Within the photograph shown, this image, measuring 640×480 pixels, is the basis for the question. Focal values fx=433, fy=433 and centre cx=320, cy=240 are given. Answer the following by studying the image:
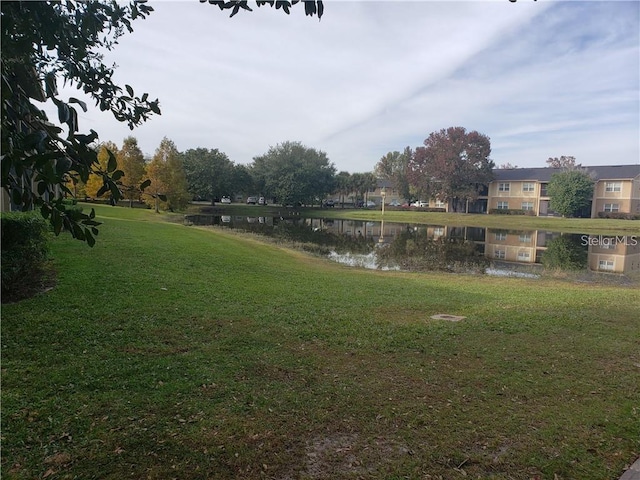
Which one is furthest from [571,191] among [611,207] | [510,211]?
[510,211]

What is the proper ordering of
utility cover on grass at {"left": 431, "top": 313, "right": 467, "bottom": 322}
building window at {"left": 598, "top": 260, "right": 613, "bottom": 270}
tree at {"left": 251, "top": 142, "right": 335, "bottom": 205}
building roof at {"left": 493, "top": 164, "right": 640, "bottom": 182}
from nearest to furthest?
utility cover on grass at {"left": 431, "top": 313, "right": 467, "bottom": 322} → building window at {"left": 598, "top": 260, "right": 613, "bottom": 270} → building roof at {"left": 493, "top": 164, "right": 640, "bottom": 182} → tree at {"left": 251, "top": 142, "right": 335, "bottom": 205}

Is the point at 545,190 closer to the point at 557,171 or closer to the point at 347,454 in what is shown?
the point at 557,171

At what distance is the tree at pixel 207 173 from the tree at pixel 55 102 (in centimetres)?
5921

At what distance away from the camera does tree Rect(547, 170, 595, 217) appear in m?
52.3

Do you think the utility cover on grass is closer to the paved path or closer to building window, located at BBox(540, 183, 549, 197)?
the paved path

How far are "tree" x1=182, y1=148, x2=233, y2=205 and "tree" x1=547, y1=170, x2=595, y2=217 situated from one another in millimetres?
44194

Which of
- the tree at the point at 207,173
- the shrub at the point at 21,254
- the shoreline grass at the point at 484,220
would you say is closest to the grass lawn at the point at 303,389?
the shrub at the point at 21,254

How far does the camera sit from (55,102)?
191 centimetres

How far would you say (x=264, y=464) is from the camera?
3.06 m

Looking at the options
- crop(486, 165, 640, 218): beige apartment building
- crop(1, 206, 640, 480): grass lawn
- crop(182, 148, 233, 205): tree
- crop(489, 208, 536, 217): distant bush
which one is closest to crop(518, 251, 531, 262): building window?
crop(1, 206, 640, 480): grass lawn

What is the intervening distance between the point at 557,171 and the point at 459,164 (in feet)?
45.5

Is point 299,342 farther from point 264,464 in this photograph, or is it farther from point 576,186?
point 576,186

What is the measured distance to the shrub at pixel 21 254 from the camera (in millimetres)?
6613

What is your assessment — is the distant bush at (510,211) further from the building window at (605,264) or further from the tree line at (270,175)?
the building window at (605,264)
